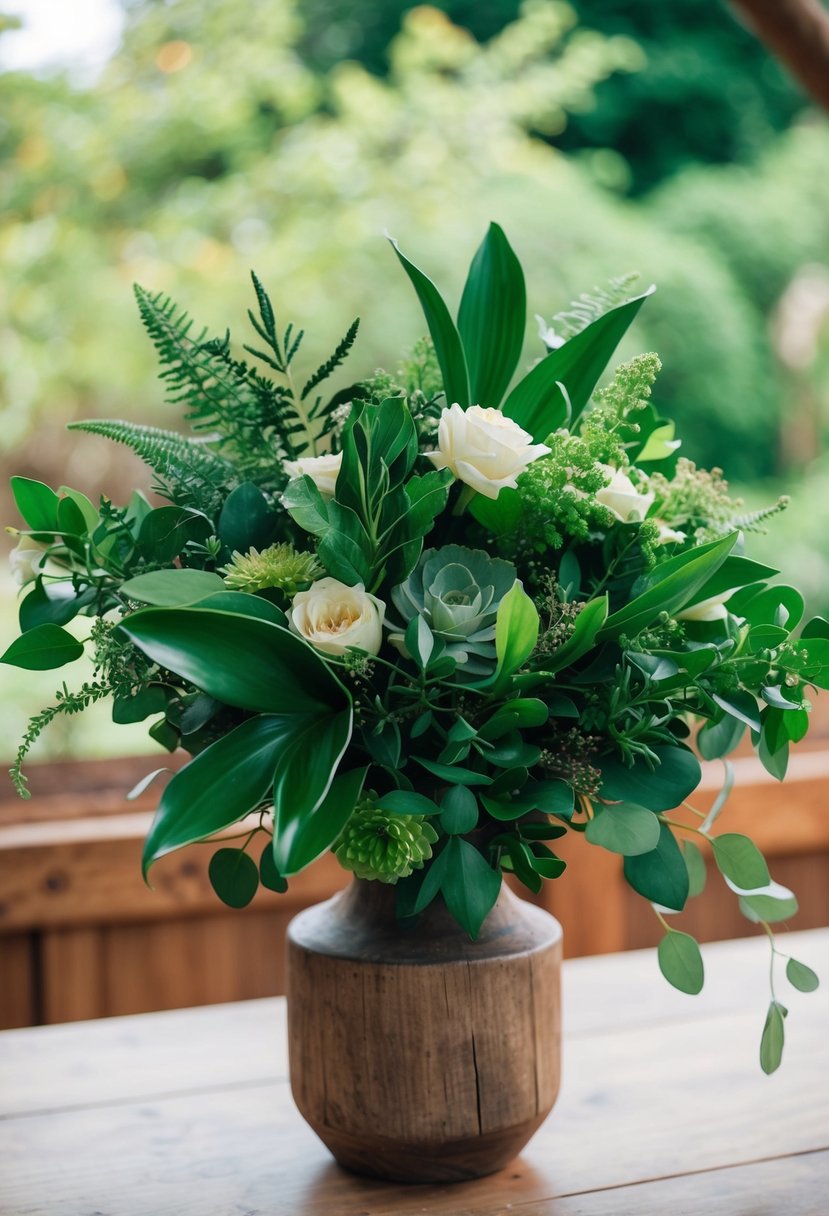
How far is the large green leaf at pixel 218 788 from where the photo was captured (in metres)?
0.53

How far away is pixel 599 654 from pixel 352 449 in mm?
180

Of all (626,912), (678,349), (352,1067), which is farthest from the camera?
(678,349)

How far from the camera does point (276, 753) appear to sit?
21.9 inches

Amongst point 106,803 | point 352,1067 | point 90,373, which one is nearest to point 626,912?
point 106,803

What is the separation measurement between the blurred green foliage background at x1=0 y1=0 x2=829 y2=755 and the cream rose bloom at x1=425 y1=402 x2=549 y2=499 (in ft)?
5.70

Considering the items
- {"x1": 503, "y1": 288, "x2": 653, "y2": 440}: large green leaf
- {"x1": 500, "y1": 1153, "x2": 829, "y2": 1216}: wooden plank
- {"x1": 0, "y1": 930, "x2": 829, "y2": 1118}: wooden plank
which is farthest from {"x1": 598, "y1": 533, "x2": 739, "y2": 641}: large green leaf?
{"x1": 0, "y1": 930, "x2": 829, "y2": 1118}: wooden plank

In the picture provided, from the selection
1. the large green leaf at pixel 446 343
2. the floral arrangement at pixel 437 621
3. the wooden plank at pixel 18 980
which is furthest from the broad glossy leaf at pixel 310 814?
the wooden plank at pixel 18 980

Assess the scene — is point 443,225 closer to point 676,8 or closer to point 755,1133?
point 676,8

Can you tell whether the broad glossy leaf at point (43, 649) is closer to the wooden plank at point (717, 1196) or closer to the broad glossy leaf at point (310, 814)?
the broad glossy leaf at point (310, 814)

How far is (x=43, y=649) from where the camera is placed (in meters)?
0.64

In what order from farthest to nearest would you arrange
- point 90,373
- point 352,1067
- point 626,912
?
point 90,373 → point 626,912 → point 352,1067

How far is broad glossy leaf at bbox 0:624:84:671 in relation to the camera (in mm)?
633

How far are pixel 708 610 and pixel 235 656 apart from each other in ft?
0.93

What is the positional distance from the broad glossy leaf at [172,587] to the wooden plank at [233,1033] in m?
0.49
